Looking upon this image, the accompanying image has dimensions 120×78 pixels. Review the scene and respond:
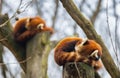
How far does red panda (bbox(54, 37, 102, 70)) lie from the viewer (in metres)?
2.95

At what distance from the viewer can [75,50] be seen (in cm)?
312

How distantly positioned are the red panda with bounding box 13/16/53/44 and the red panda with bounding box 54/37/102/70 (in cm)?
49

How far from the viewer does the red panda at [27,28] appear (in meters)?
3.64

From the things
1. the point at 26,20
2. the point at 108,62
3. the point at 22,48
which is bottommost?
the point at 108,62

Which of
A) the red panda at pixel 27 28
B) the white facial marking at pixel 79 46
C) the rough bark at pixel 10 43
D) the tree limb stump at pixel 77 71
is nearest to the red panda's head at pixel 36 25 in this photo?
the red panda at pixel 27 28

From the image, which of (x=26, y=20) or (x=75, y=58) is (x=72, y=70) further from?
(x=26, y=20)

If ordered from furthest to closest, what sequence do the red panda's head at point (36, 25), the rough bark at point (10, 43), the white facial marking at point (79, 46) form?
the red panda's head at point (36, 25) → the rough bark at point (10, 43) → the white facial marking at point (79, 46)

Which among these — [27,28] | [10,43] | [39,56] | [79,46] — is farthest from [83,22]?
[27,28]

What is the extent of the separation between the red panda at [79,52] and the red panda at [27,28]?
1.60 ft

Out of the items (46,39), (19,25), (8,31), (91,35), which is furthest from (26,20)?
(91,35)

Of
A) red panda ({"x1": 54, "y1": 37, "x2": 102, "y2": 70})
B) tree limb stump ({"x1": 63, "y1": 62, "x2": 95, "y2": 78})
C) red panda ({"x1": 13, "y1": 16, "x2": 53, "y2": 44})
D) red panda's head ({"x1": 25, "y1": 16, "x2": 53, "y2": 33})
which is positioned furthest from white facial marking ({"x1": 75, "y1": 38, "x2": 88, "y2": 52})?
red panda's head ({"x1": 25, "y1": 16, "x2": 53, "y2": 33})

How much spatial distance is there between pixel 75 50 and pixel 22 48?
684 mm

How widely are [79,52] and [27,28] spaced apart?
108 centimetres

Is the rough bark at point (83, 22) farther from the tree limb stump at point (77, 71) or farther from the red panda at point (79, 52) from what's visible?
the tree limb stump at point (77, 71)
